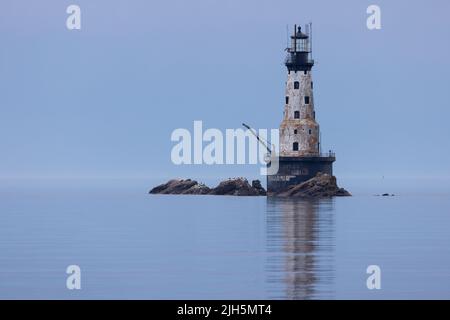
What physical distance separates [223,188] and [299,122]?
1693cm

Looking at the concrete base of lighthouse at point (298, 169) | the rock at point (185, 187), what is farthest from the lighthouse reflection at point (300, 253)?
the rock at point (185, 187)

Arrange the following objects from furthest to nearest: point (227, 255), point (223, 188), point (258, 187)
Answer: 1. point (223, 188)
2. point (258, 187)
3. point (227, 255)

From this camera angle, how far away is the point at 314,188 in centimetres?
9738

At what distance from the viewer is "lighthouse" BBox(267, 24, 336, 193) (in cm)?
9619

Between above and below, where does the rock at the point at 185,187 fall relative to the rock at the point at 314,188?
above

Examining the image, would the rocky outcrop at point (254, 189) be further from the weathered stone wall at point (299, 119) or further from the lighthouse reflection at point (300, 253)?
the lighthouse reflection at point (300, 253)

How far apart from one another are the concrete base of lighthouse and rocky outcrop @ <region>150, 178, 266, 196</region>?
9.09 metres

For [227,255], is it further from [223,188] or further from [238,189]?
[223,188]

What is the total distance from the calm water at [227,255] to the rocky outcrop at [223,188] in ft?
105

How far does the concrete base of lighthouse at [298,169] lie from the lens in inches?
3789

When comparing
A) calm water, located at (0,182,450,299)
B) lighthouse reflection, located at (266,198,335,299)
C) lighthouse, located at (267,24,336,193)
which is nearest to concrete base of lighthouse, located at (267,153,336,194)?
lighthouse, located at (267,24,336,193)

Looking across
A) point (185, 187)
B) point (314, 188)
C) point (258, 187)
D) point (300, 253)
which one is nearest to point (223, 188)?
point (258, 187)
